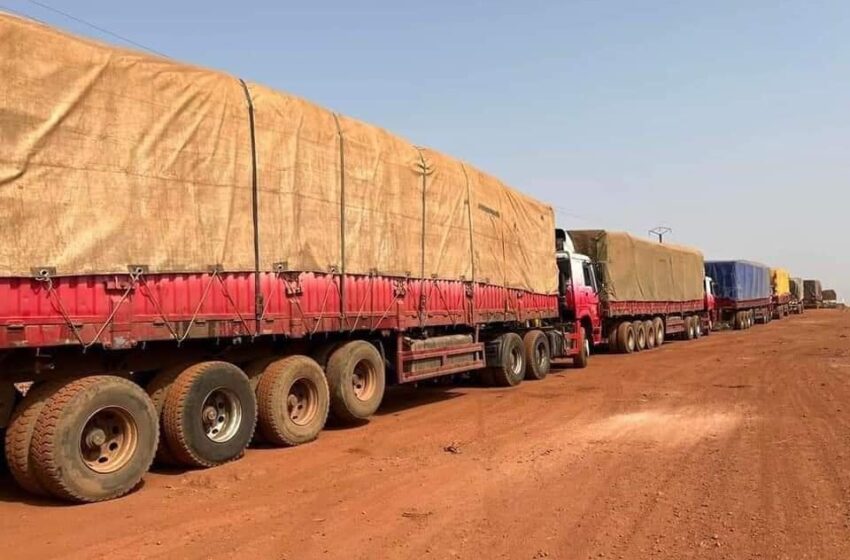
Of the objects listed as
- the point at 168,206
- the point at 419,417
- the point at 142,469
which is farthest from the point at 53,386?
the point at 419,417

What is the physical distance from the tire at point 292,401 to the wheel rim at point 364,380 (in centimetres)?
94

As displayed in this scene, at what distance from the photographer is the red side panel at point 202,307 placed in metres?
6.17

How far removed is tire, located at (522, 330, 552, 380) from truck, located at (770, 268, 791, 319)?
41.7 metres

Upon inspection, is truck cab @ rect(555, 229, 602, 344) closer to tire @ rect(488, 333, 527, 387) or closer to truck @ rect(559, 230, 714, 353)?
truck @ rect(559, 230, 714, 353)

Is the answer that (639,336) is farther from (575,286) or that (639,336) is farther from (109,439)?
(109,439)

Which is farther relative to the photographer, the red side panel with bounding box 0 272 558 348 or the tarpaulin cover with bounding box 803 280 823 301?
the tarpaulin cover with bounding box 803 280 823 301

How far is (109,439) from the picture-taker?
6.71 m

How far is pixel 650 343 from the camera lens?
28.2m

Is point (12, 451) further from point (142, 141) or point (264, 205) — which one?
point (264, 205)

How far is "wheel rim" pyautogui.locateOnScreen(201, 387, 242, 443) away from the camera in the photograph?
7.77 metres

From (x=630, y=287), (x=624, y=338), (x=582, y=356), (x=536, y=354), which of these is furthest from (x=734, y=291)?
(x=536, y=354)

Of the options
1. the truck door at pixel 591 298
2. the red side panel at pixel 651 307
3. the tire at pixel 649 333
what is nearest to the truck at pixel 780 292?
the red side panel at pixel 651 307

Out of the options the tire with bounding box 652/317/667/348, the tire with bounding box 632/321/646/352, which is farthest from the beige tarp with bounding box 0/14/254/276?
the tire with bounding box 652/317/667/348

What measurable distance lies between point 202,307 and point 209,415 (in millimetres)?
1117
